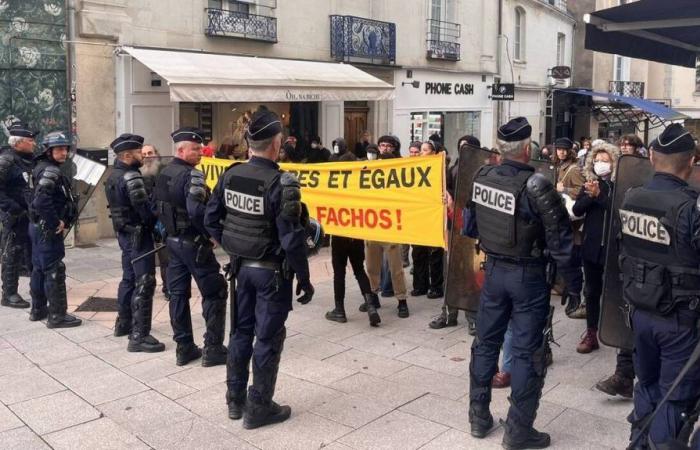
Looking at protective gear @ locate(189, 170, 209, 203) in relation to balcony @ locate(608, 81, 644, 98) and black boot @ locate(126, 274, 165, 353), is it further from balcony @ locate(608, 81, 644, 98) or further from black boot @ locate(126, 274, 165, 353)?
balcony @ locate(608, 81, 644, 98)

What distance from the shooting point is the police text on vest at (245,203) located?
4.41 metres

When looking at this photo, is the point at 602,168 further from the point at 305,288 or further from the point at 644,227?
the point at 305,288

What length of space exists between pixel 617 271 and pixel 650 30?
2.39 m

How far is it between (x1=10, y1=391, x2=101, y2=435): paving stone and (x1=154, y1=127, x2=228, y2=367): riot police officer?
3.26ft

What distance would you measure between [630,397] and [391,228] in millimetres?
2736

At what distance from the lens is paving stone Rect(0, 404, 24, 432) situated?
459 cm

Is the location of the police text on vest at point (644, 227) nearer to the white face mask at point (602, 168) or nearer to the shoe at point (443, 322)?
the white face mask at point (602, 168)

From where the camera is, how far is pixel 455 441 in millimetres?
4328

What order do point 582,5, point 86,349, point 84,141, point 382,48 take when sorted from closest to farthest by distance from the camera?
point 86,349
point 84,141
point 382,48
point 582,5

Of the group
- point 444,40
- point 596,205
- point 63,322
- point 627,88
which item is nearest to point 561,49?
point 627,88

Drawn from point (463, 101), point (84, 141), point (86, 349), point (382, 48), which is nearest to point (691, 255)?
point (86, 349)

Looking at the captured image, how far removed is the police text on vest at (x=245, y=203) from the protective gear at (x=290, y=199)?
0.54ft

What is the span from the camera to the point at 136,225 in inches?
243

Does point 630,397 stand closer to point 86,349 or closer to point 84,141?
point 86,349
